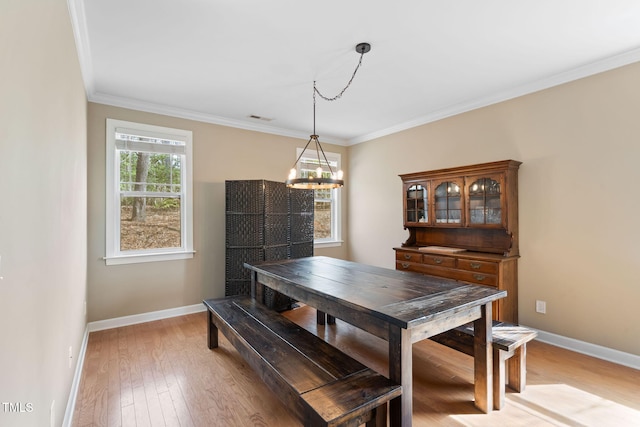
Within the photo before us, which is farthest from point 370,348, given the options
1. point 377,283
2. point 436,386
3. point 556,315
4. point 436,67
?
point 436,67

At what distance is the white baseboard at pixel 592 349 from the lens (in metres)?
2.70

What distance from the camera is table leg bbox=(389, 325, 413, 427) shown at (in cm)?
167

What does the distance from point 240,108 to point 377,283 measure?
9.62 ft

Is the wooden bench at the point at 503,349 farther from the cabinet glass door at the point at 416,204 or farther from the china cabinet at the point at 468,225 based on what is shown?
the cabinet glass door at the point at 416,204

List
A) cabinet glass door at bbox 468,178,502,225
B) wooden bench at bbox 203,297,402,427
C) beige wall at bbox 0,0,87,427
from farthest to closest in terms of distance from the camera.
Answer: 1. cabinet glass door at bbox 468,178,502,225
2. wooden bench at bbox 203,297,402,427
3. beige wall at bbox 0,0,87,427

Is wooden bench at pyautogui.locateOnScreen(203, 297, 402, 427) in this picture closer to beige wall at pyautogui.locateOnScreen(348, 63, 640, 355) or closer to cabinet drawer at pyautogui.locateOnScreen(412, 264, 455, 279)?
cabinet drawer at pyautogui.locateOnScreen(412, 264, 455, 279)

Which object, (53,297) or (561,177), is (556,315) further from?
(53,297)

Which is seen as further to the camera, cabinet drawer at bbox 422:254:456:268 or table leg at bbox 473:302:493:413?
cabinet drawer at bbox 422:254:456:268

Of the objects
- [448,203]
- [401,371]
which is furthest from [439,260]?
[401,371]

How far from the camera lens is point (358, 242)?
5.61 m

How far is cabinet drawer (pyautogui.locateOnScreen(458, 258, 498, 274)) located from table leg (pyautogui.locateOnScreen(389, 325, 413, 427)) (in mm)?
2030

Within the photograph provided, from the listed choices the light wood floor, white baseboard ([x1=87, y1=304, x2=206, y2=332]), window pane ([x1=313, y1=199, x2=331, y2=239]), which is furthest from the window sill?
window pane ([x1=313, y1=199, x2=331, y2=239])

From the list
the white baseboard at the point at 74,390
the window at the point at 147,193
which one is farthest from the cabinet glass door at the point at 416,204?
the white baseboard at the point at 74,390

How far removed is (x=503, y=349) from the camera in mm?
2066
